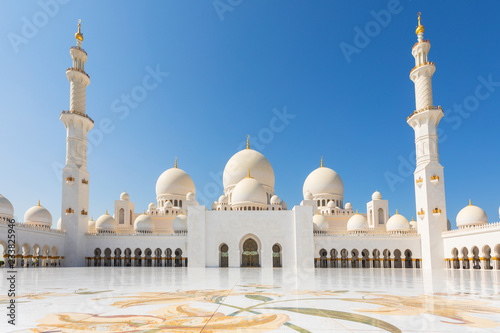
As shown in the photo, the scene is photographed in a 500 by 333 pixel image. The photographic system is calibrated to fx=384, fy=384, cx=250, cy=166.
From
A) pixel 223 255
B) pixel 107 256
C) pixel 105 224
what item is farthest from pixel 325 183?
pixel 107 256

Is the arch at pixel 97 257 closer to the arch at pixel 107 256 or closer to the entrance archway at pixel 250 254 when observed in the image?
the arch at pixel 107 256

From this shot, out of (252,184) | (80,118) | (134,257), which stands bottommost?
(134,257)

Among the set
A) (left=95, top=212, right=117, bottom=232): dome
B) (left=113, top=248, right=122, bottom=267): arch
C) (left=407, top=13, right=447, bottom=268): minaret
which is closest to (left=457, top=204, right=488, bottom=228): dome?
(left=407, top=13, right=447, bottom=268): minaret

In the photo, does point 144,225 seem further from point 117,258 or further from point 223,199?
point 223,199

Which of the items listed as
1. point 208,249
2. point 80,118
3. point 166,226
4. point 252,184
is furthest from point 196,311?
point 166,226

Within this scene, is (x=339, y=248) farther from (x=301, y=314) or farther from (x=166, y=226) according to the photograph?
(x=301, y=314)

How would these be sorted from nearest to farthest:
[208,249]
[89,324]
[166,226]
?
[89,324] → [208,249] → [166,226]
